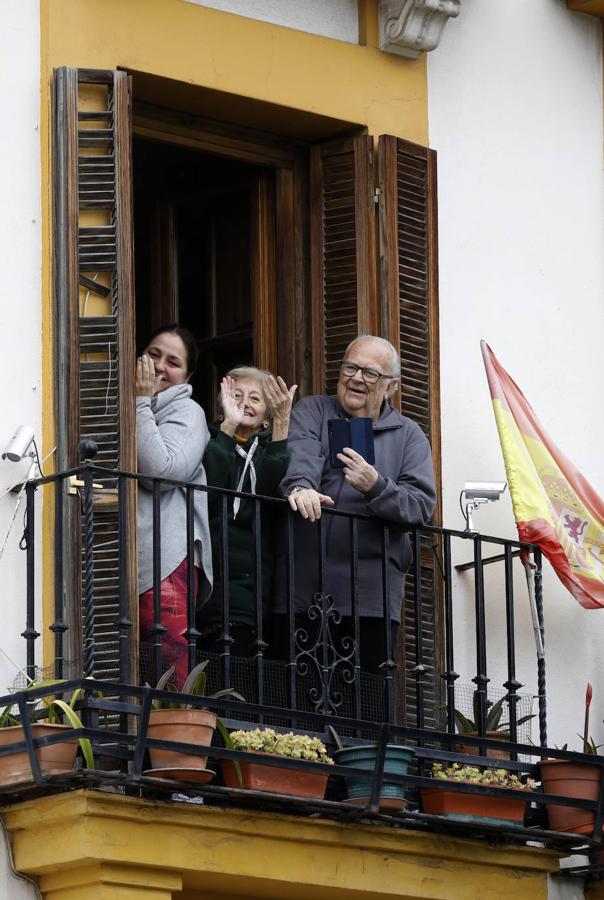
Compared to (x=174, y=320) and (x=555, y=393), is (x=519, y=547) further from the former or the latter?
(x=174, y=320)

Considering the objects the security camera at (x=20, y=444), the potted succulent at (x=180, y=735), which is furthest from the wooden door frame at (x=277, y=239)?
the potted succulent at (x=180, y=735)

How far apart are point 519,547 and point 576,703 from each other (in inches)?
32.3

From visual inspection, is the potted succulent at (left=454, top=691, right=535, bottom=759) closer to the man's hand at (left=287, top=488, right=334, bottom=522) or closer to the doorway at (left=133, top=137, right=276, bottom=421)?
the man's hand at (left=287, top=488, right=334, bottom=522)

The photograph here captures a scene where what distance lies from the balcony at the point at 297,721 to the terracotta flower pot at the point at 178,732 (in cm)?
2

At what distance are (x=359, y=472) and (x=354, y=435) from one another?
18 cm

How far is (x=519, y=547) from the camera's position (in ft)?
33.0

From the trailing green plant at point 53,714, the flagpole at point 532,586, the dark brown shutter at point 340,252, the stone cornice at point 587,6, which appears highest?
the stone cornice at point 587,6

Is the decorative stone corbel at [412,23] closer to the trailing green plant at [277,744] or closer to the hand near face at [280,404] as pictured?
the hand near face at [280,404]

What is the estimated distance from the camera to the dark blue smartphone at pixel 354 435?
9367mm

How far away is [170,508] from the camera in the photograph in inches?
358

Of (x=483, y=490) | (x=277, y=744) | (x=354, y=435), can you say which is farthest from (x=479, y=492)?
(x=277, y=744)

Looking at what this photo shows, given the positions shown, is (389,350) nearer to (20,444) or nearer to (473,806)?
(20,444)

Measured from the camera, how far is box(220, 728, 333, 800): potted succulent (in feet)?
28.2

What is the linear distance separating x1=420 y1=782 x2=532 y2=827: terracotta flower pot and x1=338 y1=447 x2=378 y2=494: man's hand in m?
1.11
